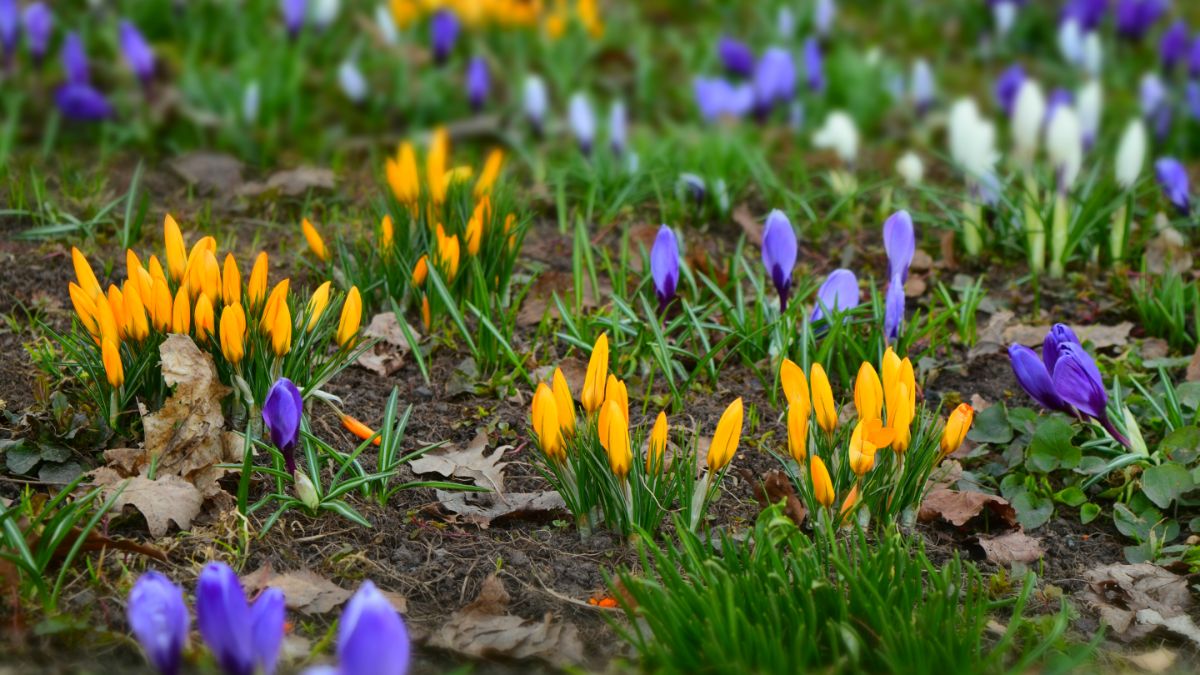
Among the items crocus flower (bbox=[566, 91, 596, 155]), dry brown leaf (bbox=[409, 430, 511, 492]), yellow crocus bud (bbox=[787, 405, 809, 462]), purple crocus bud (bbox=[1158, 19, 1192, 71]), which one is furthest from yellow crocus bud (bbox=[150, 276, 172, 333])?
purple crocus bud (bbox=[1158, 19, 1192, 71])

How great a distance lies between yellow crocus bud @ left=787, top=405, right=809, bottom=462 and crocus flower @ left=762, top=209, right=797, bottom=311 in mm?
605

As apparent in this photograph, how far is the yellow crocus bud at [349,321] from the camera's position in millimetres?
2434

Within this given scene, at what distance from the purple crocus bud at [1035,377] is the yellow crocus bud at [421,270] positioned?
132 centimetres

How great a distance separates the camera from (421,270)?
2938 millimetres

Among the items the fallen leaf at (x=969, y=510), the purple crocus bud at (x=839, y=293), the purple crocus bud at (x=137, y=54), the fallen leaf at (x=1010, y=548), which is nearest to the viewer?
the fallen leaf at (x=1010, y=548)

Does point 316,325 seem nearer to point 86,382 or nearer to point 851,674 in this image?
point 86,382

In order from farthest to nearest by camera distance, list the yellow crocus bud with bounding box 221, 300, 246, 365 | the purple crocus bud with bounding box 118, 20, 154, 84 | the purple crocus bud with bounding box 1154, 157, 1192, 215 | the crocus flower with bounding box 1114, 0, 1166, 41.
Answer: the crocus flower with bounding box 1114, 0, 1166, 41, the purple crocus bud with bounding box 118, 20, 154, 84, the purple crocus bud with bounding box 1154, 157, 1192, 215, the yellow crocus bud with bounding box 221, 300, 246, 365

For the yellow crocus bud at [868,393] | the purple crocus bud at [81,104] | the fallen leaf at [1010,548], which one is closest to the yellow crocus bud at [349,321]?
the yellow crocus bud at [868,393]

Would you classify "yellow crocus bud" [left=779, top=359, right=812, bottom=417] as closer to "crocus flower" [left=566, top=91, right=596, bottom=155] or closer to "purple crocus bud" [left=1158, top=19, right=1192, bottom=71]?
"crocus flower" [left=566, top=91, right=596, bottom=155]

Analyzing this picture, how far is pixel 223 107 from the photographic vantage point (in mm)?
4672

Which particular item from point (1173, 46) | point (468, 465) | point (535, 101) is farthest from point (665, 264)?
point (1173, 46)

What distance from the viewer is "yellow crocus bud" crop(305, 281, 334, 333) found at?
8.07 feet

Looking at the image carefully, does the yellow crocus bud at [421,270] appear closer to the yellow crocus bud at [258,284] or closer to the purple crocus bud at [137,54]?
the yellow crocus bud at [258,284]

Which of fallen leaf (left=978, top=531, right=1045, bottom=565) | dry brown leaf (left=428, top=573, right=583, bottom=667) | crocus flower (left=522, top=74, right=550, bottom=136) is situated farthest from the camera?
crocus flower (left=522, top=74, right=550, bottom=136)
